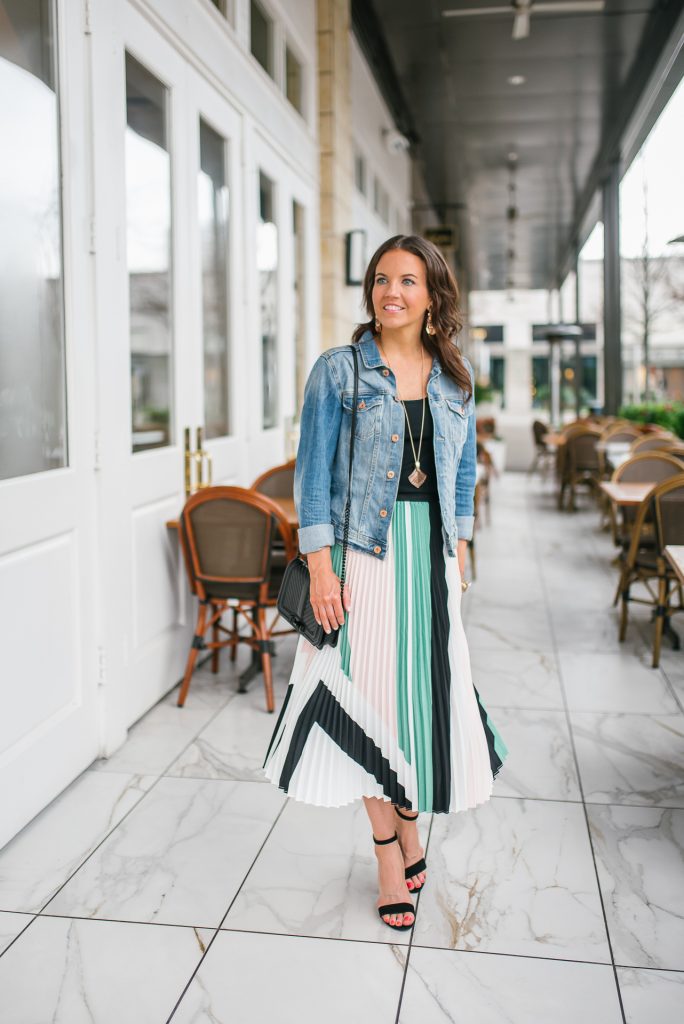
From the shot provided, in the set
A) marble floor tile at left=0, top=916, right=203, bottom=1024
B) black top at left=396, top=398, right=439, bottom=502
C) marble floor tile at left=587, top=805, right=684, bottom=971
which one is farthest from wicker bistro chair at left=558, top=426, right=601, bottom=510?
marble floor tile at left=0, top=916, right=203, bottom=1024

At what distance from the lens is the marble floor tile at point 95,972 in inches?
73.2

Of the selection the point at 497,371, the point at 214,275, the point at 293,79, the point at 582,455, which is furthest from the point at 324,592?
the point at 497,371

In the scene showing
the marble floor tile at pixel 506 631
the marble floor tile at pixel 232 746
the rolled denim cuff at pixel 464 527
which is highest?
the rolled denim cuff at pixel 464 527

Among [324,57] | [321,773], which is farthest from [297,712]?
[324,57]

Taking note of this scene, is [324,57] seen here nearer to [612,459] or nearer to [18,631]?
[612,459]

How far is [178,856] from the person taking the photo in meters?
2.50

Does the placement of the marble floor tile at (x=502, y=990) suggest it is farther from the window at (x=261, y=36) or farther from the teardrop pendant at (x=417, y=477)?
the window at (x=261, y=36)

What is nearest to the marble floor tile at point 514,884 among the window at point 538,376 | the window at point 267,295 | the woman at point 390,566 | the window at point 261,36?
the woman at point 390,566

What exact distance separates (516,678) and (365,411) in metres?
2.38

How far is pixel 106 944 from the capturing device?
209 centimetres

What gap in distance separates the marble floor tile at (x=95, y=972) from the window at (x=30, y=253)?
Answer: 1.23m

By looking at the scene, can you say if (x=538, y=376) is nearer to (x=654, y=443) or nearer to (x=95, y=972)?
(x=654, y=443)

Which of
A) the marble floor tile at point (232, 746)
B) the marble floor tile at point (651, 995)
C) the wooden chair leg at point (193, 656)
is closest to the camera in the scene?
the marble floor tile at point (651, 995)

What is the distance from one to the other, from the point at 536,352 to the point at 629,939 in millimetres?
31882
